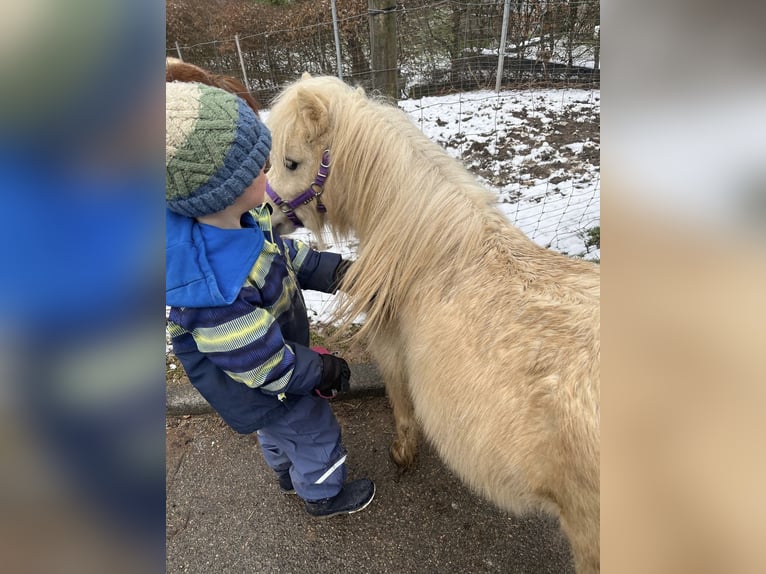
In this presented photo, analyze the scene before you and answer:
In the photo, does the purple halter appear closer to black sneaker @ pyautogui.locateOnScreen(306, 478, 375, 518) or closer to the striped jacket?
the striped jacket

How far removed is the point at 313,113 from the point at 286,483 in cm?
184

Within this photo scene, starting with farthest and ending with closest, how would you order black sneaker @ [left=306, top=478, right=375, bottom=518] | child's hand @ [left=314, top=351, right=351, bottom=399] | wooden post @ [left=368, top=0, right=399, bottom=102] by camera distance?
wooden post @ [left=368, top=0, right=399, bottom=102], black sneaker @ [left=306, top=478, right=375, bottom=518], child's hand @ [left=314, top=351, right=351, bottom=399]

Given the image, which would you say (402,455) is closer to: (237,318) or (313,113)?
(237,318)

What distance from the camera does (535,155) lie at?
15.8ft

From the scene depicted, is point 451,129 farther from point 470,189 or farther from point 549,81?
point 470,189

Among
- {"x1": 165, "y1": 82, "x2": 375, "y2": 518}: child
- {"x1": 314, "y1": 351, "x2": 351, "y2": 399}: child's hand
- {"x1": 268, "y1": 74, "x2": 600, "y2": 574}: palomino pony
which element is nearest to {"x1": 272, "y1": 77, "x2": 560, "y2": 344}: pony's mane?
{"x1": 268, "y1": 74, "x2": 600, "y2": 574}: palomino pony

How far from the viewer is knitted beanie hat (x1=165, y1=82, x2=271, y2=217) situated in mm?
1250

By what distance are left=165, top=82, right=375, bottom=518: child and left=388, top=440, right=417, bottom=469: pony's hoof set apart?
0.50m

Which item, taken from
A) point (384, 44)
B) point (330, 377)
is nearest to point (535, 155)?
point (384, 44)

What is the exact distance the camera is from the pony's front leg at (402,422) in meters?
Result: 2.28

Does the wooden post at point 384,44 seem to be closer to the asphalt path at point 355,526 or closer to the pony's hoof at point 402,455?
the pony's hoof at point 402,455
